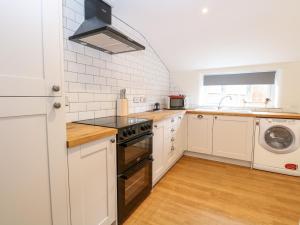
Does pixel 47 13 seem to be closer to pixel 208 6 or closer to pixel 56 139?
pixel 56 139

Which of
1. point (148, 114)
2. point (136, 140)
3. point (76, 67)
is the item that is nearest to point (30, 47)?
point (76, 67)

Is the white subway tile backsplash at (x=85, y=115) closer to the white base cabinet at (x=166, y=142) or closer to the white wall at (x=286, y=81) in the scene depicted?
the white base cabinet at (x=166, y=142)

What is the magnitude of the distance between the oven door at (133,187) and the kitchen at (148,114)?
2 centimetres

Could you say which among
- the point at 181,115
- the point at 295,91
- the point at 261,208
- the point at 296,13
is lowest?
the point at 261,208

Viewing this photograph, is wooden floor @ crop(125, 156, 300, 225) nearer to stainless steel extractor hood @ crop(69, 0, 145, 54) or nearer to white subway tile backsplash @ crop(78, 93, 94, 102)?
white subway tile backsplash @ crop(78, 93, 94, 102)

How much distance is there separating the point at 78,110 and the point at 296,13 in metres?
2.66

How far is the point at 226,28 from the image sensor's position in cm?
226

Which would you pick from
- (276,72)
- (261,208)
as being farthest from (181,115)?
(276,72)

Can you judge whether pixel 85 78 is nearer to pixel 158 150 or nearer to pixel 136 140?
pixel 136 140

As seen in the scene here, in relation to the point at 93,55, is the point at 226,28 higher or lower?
higher

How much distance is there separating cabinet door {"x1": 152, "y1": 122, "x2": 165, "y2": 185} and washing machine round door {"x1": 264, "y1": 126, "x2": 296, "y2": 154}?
63.6 inches

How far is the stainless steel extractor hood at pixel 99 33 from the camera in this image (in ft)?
4.63

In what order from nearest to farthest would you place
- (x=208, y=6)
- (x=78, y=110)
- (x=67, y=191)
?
(x=67, y=191)
(x=78, y=110)
(x=208, y=6)

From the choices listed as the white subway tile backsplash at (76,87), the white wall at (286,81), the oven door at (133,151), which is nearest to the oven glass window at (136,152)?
the oven door at (133,151)
